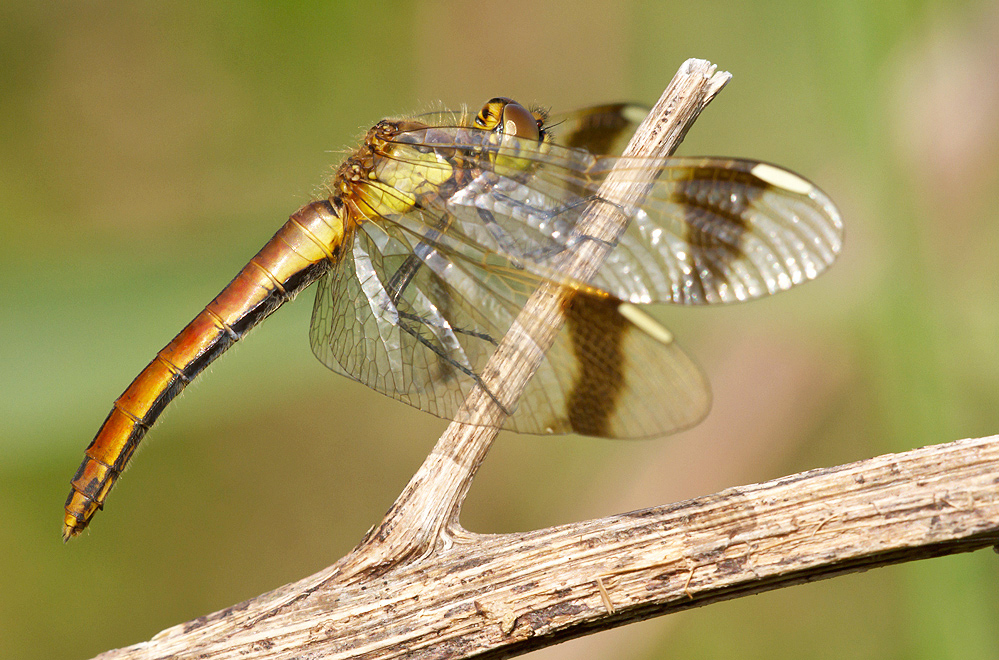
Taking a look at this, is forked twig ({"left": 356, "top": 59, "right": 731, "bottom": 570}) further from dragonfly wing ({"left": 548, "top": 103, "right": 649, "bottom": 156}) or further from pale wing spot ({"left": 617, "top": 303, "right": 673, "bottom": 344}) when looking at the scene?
dragonfly wing ({"left": 548, "top": 103, "right": 649, "bottom": 156})

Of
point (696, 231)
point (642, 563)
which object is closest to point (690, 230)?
point (696, 231)

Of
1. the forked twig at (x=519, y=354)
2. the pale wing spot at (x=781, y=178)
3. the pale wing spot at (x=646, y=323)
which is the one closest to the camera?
the forked twig at (x=519, y=354)

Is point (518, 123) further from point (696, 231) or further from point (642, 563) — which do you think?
point (642, 563)

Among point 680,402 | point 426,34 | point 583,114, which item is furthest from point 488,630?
point 426,34

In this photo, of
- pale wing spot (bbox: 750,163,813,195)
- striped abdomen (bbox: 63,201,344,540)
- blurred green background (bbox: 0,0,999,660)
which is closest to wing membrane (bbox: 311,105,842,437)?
pale wing spot (bbox: 750,163,813,195)

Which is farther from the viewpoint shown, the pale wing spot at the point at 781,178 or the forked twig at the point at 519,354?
the pale wing spot at the point at 781,178

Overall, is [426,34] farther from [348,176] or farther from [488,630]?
[488,630]

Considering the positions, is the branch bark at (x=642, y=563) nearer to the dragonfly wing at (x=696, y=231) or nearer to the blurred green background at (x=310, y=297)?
the dragonfly wing at (x=696, y=231)

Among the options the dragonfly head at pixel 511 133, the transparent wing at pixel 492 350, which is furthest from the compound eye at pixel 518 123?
the transparent wing at pixel 492 350
